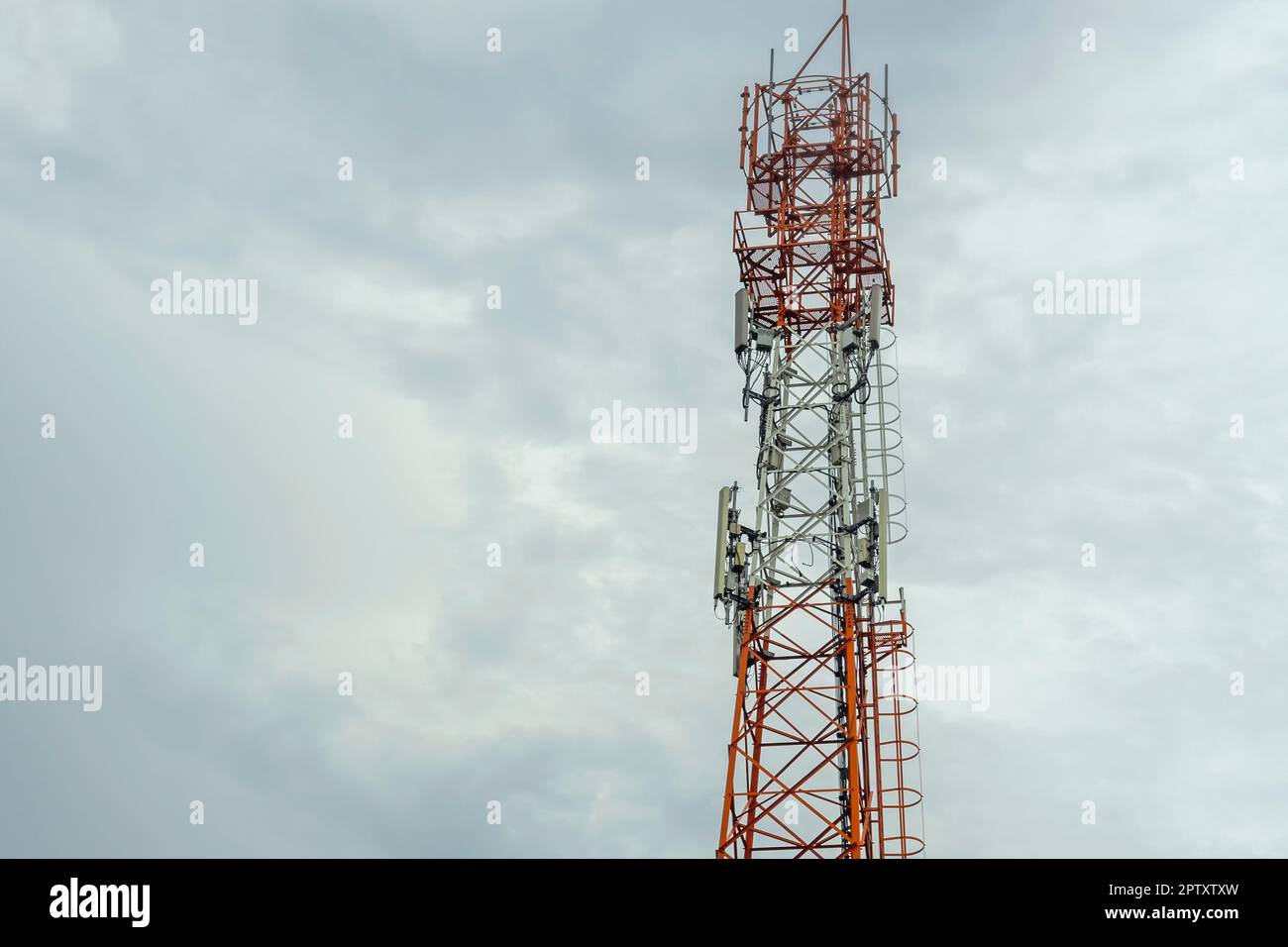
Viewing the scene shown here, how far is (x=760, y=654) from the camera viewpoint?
4866 centimetres

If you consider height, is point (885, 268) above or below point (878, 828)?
above

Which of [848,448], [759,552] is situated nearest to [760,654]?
[759,552]

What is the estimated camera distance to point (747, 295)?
53125mm
